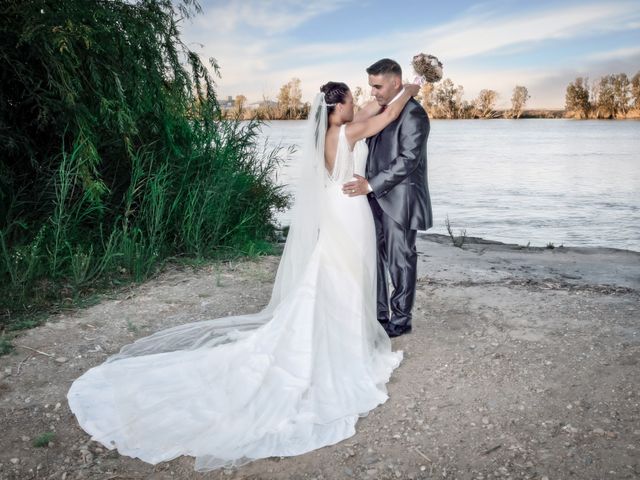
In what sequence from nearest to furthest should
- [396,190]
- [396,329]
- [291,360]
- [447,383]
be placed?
[291,360] < [447,383] < [396,190] < [396,329]

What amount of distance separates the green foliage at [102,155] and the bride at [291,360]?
190 cm

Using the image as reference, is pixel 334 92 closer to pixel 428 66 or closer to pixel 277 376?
pixel 428 66

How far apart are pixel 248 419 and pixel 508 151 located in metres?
39.5

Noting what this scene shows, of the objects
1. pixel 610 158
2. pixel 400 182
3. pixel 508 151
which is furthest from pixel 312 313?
pixel 508 151

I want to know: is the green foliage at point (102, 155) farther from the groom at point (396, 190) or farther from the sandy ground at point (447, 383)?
the groom at point (396, 190)

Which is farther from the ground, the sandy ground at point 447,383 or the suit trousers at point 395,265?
the suit trousers at point 395,265

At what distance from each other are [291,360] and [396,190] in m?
1.61

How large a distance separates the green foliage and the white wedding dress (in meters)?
1.92

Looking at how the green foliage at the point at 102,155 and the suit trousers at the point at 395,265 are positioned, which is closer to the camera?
the suit trousers at the point at 395,265

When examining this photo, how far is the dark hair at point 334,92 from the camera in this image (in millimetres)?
4102

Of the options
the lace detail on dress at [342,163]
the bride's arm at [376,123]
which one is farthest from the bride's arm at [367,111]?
the lace detail on dress at [342,163]

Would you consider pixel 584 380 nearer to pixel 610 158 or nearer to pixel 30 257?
pixel 30 257

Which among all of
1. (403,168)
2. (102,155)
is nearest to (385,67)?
(403,168)

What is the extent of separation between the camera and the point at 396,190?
4566 mm
